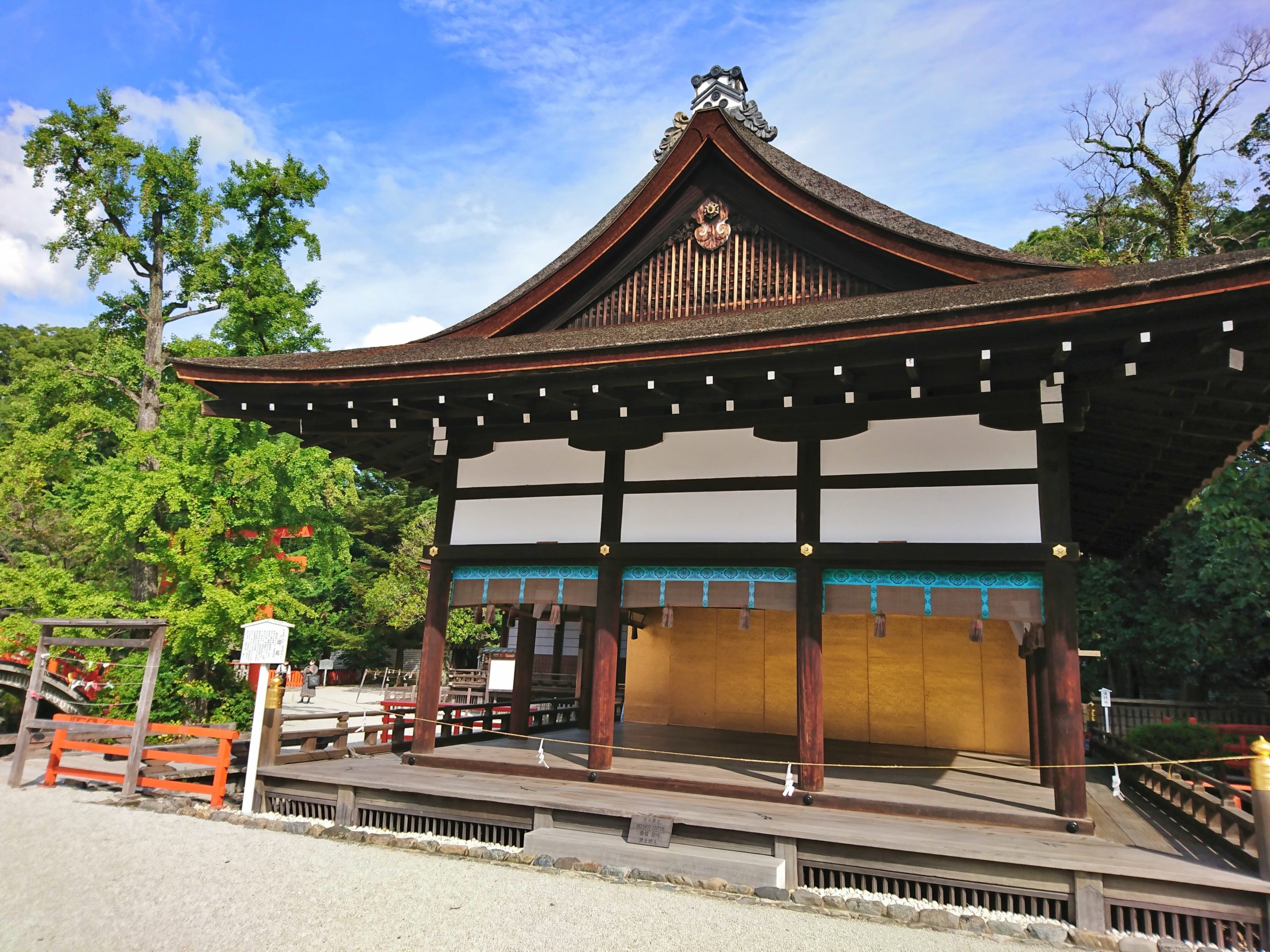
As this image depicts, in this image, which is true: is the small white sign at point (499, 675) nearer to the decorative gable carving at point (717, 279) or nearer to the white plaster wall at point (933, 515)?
the decorative gable carving at point (717, 279)

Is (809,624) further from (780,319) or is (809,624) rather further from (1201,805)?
(1201,805)

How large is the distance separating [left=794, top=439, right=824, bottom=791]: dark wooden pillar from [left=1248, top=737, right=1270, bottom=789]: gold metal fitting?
3.33 metres

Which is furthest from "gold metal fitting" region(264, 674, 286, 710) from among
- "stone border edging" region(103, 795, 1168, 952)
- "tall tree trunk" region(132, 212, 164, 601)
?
"tall tree trunk" region(132, 212, 164, 601)

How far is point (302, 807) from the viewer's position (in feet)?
28.4

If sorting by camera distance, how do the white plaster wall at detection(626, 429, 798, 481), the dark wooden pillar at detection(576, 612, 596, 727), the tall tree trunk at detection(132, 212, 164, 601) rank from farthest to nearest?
the tall tree trunk at detection(132, 212, 164, 601) → the dark wooden pillar at detection(576, 612, 596, 727) → the white plaster wall at detection(626, 429, 798, 481)

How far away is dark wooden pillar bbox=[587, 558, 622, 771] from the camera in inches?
335

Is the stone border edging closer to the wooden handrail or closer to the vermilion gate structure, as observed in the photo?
the wooden handrail

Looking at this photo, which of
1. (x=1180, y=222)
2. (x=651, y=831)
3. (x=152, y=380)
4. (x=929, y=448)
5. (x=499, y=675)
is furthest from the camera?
(x=1180, y=222)

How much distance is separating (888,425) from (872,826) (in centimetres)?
390

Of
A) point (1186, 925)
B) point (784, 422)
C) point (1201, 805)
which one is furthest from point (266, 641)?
point (1201, 805)

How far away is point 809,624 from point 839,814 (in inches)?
71.2

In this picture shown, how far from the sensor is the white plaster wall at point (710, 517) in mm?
8180

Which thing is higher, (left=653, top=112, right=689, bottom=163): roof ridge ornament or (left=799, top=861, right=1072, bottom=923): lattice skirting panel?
(left=653, top=112, right=689, bottom=163): roof ridge ornament

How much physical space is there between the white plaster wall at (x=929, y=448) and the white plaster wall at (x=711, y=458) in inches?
19.6
